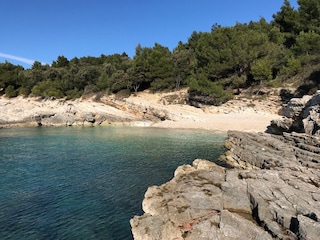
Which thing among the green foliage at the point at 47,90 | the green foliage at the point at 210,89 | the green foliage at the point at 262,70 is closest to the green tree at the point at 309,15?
the green foliage at the point at 262,70

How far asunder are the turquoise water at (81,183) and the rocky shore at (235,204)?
93.4 inches

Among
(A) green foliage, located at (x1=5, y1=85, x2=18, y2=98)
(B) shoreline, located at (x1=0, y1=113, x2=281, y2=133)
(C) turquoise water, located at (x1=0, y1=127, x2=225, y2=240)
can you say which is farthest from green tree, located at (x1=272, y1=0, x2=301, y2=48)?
(A) green foliage, located at (x1=5, y1=85, x2=18, y2=98)

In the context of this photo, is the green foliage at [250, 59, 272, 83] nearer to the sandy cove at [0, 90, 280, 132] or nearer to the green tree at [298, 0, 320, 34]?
the sandy cove at [0, 90, 280, 132]

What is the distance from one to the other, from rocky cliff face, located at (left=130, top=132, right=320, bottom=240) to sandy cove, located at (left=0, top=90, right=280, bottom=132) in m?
33.5

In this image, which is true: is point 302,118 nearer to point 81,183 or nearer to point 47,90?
point 81,183

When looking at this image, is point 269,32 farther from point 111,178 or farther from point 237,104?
point 111,178

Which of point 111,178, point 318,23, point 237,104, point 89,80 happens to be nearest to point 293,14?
point 318,23

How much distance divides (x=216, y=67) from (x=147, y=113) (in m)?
17.6

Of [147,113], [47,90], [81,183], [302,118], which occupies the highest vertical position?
[47,90]

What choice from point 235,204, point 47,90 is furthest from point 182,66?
point 235,204

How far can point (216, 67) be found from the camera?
204ft

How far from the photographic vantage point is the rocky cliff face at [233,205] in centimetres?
927

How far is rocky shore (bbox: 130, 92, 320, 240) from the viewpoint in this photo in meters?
9.28

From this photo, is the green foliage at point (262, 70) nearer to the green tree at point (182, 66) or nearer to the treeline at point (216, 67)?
the treeline at point (216, 67)
